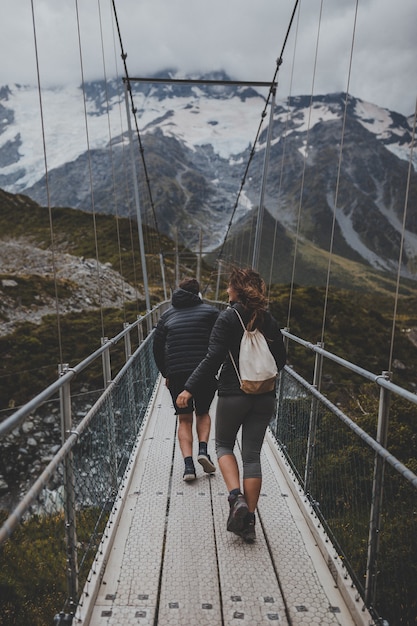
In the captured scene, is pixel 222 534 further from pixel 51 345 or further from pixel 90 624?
pixel 51 345

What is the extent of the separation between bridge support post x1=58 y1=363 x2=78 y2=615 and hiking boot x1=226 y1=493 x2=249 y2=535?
0.84m

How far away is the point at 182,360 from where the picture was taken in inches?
146

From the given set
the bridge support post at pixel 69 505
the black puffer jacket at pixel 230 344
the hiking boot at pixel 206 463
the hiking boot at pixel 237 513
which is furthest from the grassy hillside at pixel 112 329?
the hiking boot at pixel 237 513

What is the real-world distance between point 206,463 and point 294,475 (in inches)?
24.4

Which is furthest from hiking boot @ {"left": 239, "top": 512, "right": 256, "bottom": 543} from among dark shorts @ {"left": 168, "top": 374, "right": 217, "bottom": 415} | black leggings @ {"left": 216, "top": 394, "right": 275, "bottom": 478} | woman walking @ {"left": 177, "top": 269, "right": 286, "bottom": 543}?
dark shorts @ {"left": 168, "top": 374, "right": 217, "bottom": 415}

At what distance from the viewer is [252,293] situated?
8.77 feet

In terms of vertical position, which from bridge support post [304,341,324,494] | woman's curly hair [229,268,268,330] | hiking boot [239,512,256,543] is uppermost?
woman's curly hair [229,268,268,330]

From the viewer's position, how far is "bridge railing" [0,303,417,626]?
209 centimetres

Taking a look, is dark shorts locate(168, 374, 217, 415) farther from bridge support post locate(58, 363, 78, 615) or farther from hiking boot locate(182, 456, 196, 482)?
bridge support post locate(58, 363, 78, 615)

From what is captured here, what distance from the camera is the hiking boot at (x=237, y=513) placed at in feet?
8.68

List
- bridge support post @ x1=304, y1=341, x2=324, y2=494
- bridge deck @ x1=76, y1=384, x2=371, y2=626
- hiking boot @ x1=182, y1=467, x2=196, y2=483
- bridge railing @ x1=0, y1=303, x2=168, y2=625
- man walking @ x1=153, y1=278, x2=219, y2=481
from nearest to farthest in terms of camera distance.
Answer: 1. bridge railing @ x1=0, y1=303, x2=168, y2=625
2. bridge deck @ x1=76, y1=384, x2=371, y2=626
3. bridge support post @ x1=304, y1=341, x2=324, y2=494
4. hiking boot @ x1=182, y1=467, x2=196, y2=483
5. man walking @ x1=153, y1=278, x2=219, y2=481

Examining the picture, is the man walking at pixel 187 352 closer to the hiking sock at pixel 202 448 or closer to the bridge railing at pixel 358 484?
the hiking sock at pixel 202 448

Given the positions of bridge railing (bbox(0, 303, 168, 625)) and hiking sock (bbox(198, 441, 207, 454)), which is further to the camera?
hiking sock (bbox(198, 441, 207, 454))

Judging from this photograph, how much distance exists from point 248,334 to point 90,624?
142 centimetres
